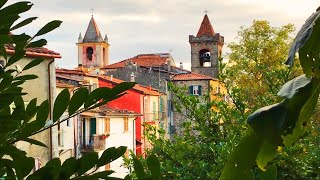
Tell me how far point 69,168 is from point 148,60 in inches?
1824

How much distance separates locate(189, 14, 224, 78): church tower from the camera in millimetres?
47625

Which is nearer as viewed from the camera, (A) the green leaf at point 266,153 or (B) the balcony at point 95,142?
(A) the green leaf at point 266,153

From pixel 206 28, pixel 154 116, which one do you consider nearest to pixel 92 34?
pixel 206 28

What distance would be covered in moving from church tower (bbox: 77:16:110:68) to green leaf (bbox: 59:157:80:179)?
60619 mm

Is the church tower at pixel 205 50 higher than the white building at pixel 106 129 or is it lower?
higher

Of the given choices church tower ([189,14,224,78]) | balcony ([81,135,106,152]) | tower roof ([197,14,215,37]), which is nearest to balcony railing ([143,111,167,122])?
balcony ([81,135,106,152])

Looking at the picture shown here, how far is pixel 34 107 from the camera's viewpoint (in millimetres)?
1454

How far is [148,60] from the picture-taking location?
156 ft

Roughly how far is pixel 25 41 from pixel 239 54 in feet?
91.9

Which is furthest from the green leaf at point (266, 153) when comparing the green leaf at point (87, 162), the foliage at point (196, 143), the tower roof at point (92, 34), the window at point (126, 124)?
the tower roof at point (92, 34)

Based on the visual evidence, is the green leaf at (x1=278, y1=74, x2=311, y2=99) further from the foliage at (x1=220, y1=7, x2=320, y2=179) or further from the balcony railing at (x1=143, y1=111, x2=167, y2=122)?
the balcony railing at (x1=143, y1=111, x2=167, y2=122)

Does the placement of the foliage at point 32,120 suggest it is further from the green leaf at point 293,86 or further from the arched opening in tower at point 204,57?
the arched opening in tower at point 204,57

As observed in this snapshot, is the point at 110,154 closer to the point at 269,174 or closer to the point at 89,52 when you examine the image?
the point at 269,174

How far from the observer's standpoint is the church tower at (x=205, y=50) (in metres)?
47.6
